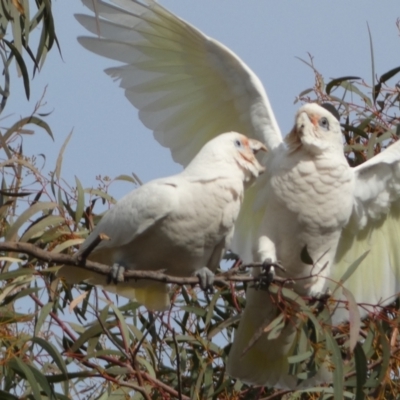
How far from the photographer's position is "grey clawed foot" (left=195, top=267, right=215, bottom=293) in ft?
7.84

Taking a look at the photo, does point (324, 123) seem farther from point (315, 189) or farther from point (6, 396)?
point (6, 396)

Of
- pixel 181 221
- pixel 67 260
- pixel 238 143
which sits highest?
pixel 238 143

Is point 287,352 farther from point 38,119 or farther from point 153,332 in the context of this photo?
point 38,119

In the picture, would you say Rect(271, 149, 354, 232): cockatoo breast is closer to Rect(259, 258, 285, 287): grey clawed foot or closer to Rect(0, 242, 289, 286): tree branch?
Rect(259, 258, 285, 287): grey clawed foot

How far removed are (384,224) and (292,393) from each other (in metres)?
0.68

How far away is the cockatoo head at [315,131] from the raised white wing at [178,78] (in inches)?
5.9

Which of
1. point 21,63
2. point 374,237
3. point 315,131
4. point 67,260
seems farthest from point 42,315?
point 374,237

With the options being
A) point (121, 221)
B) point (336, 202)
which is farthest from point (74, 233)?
point (336, 202)

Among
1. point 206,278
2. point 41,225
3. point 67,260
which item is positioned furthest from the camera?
point 41,225

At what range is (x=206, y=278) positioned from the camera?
2412 millimetres

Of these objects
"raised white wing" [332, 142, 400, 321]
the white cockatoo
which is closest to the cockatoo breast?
"raised white wing" [332, 142, 400, 321]

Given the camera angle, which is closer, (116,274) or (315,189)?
(116,274)

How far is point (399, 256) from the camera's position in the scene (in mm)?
3209

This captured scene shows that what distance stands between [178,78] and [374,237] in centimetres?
89
